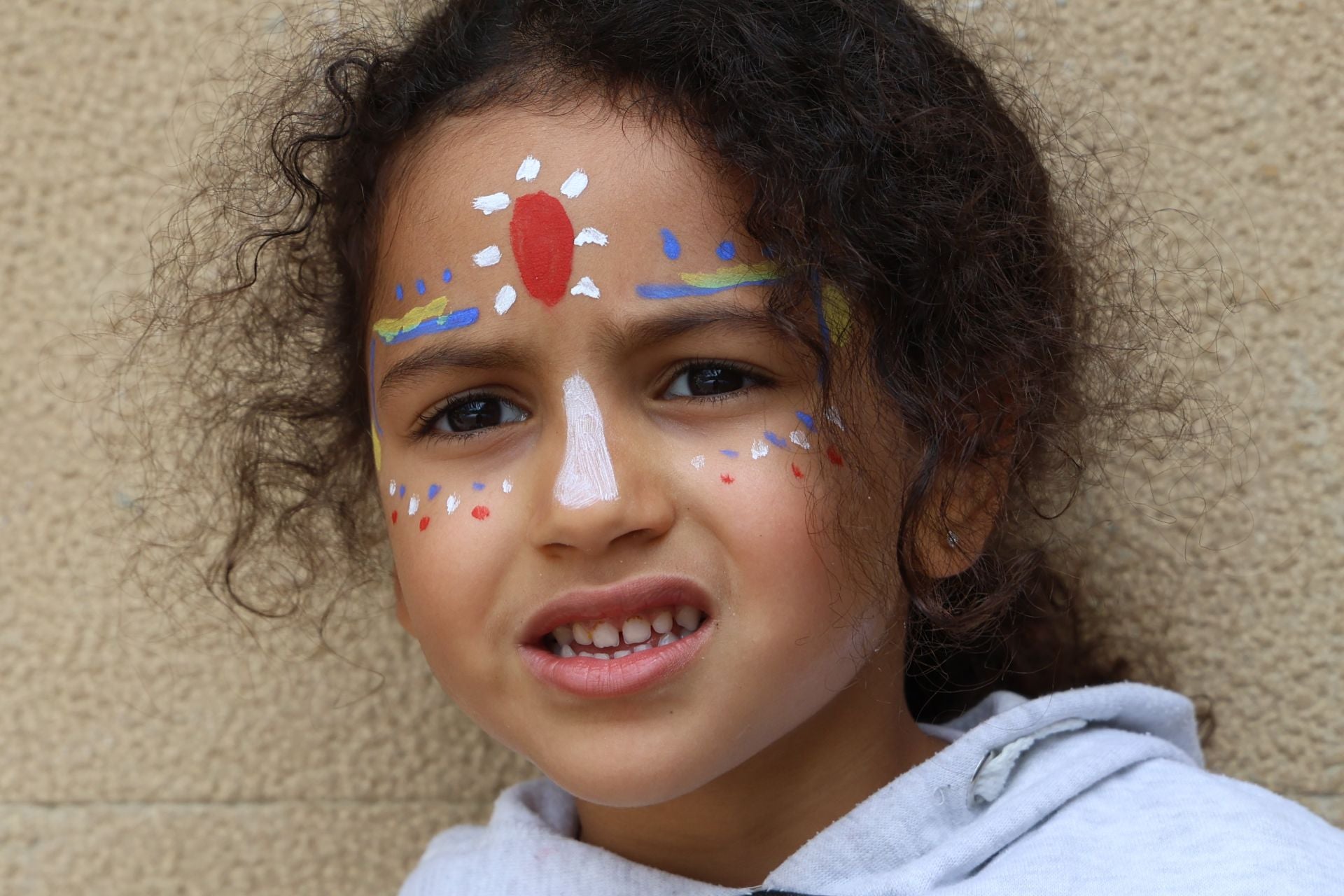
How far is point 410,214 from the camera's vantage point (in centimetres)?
115

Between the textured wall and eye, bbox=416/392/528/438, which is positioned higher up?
eye, bbox=416/392/528/438

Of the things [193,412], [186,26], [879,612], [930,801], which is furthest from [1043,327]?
[186,26]

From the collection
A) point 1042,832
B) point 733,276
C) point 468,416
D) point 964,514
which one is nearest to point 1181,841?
point 1042,832

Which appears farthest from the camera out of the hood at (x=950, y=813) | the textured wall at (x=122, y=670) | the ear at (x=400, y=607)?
the textured wall at (x=122, y=670)

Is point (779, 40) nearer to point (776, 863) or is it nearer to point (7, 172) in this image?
point (776, 863)

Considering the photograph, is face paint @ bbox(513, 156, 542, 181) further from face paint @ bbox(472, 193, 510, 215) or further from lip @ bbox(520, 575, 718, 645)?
lip @ bbox(520, 575, 718, 645)

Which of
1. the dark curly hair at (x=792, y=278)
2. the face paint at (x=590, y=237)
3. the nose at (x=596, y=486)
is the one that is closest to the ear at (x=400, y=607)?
the dark curly hair at (x=792, y=278)

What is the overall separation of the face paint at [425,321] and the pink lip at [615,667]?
0.25 meters

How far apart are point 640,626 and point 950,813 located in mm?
318

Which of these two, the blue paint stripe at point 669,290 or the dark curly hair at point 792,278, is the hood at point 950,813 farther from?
the blue paint stripe at point 669,290

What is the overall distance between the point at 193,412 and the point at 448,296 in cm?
51

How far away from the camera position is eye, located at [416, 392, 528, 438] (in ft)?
3.67

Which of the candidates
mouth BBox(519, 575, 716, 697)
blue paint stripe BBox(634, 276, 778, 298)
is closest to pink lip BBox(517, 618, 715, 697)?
mouth BBox(519, 575, 716, 697)

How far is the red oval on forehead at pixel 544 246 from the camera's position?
1.03 metres
